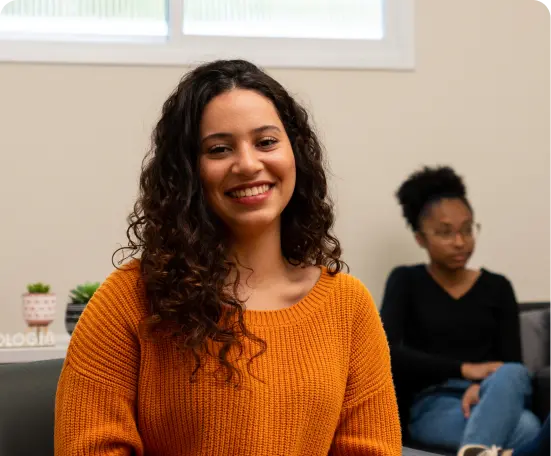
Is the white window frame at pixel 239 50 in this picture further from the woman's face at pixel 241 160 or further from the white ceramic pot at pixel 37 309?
the woman's face at pixel 241 160

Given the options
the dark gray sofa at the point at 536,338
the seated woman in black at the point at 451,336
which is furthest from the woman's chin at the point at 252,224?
the dark gray sofa at the point at 536,338

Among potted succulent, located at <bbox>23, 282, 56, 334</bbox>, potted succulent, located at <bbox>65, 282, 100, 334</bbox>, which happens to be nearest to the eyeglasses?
potted succulent, located at <bbox>65, 282, 100, 334</bbox>

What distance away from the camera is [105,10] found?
3883mm

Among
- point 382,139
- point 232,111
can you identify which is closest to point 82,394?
point 232,111

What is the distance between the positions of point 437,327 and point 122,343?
2166 millimetres

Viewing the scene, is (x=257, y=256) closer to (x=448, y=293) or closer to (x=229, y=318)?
(x=229, y=318)

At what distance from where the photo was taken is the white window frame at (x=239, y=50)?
376cm

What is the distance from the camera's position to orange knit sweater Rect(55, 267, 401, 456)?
1.48 meters

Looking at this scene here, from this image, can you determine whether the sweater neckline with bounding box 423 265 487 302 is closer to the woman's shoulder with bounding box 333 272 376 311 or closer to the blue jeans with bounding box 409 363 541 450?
the blue jeans with bounding box 409 363 541 450

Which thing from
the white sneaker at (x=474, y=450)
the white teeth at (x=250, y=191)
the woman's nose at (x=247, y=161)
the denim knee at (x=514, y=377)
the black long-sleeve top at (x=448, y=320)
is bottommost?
the white sneaker at (x=474, y=450)

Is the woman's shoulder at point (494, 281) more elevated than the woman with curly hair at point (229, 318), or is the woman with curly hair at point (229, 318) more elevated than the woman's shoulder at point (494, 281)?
the woman with curly hair at point (229, 318)

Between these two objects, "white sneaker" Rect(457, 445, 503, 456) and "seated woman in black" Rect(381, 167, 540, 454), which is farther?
"seated woman in black" Rect(381, 167, 540, 454)

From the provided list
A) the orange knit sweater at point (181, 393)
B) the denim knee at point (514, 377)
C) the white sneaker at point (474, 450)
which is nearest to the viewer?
the orange knit sweater at point (181, 393)

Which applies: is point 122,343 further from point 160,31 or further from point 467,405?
point 160,31
